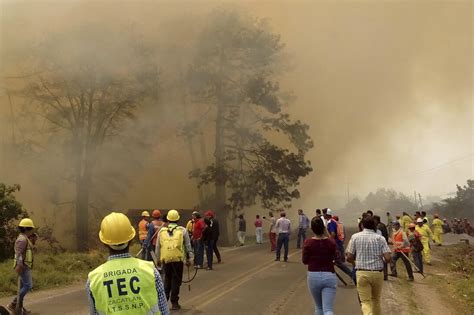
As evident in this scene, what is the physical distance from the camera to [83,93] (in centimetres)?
2136

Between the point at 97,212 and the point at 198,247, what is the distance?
577 inches

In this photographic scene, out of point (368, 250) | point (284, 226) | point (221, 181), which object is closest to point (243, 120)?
point (221, 181)

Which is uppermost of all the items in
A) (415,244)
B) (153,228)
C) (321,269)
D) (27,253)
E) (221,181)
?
(221,181)

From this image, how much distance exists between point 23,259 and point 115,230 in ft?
13.8

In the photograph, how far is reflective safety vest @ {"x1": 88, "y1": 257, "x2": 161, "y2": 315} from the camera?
89.0 inches

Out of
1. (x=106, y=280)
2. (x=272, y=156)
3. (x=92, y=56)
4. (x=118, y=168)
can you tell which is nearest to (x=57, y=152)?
(x=118, y=168)

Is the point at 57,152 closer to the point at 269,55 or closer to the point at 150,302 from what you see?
the point at 269,55

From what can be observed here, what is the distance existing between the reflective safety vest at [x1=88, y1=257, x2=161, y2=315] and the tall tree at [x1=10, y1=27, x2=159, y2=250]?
19.9 metres

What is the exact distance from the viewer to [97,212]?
24469 millimetres

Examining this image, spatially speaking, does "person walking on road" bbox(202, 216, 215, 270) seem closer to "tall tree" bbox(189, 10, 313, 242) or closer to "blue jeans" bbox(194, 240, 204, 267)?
"blue jeans" bbox(194, 240, 204, 267)

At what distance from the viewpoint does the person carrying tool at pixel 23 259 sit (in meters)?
5.87

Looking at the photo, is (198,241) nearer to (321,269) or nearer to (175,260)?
(175,260)

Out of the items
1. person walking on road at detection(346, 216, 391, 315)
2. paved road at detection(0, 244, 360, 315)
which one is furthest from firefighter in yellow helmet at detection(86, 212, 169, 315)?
paved road at detection(0, 244, 360, 315)

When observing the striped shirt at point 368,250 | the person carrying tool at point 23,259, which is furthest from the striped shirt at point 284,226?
the person carrying tool at point 23,259
